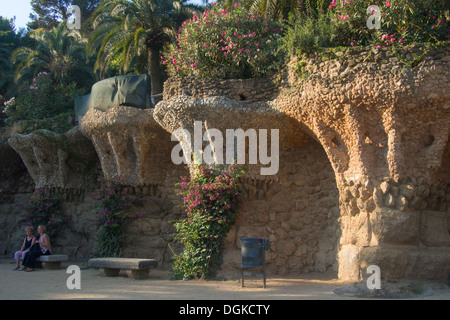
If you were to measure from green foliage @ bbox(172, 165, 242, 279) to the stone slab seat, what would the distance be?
10.5 feet

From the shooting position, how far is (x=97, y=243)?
12.1 meters

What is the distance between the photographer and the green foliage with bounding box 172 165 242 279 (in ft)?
31.2

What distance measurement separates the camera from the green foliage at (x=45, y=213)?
1359 cm

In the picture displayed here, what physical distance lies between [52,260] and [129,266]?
272 cm

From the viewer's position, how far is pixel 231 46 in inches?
396

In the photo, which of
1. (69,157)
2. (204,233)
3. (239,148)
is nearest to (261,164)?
(239,148)

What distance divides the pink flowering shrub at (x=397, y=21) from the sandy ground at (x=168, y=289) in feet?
14.2

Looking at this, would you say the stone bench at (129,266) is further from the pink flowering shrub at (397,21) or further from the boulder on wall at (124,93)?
the pink flowering shrub at (397,21)

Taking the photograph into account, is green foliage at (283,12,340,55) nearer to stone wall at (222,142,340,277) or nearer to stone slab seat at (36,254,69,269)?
stone wall at (222,142,340,277)

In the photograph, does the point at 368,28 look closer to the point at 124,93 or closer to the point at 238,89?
the point at 238,89

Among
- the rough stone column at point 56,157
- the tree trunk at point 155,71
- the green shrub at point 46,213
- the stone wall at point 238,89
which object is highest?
the tree trunk at point 155,71

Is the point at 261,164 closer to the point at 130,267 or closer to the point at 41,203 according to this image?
the point at 130,267

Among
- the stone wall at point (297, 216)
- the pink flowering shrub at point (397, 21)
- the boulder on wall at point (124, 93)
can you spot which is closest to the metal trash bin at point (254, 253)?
the stone wall at point (297, 216)

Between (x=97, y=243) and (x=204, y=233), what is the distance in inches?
153
